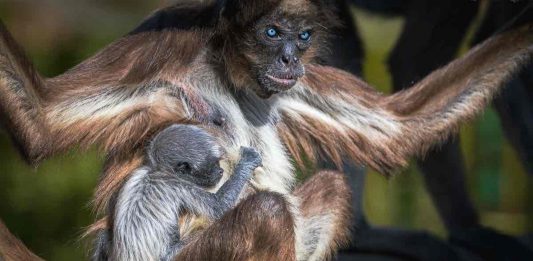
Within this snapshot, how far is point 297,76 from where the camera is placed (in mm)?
6953

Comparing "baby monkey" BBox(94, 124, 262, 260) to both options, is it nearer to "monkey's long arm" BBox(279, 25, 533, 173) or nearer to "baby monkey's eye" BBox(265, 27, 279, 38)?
"baby monkey's eye" BBox(265, 27, 279, 38)

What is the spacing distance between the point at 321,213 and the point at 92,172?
84.2 inches

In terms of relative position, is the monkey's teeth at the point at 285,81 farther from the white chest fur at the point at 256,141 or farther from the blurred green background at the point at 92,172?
the blurred green background at the point at 92,172

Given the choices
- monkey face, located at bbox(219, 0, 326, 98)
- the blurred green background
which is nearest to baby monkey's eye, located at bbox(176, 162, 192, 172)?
monkey face, located at bbox(219, 0, 326, 98)

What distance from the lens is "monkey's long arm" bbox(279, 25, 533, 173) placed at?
764 centimetres

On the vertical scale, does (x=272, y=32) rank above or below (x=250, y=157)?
above

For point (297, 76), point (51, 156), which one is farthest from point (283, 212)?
point (51, 156)

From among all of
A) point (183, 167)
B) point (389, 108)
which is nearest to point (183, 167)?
point (183, 167)

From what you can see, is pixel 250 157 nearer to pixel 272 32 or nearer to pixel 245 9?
pixel 272 32

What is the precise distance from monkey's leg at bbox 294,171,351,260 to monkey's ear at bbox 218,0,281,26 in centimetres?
124

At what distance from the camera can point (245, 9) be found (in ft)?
22.7

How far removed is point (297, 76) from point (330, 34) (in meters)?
0.70

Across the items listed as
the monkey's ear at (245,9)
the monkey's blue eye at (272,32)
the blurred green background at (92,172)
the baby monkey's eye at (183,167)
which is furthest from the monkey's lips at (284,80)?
the blurred green background at (92,172)

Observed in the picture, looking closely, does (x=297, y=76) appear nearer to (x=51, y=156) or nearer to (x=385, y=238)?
(x=51, y=156)
